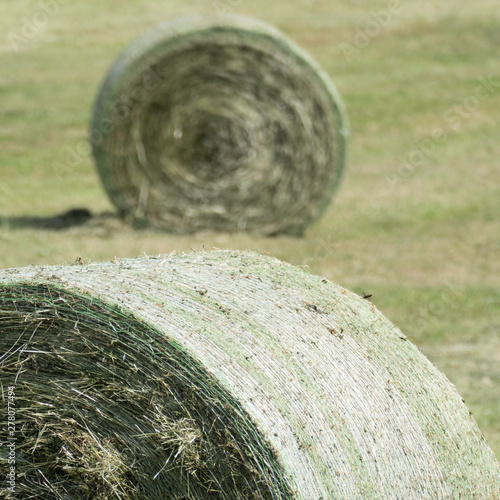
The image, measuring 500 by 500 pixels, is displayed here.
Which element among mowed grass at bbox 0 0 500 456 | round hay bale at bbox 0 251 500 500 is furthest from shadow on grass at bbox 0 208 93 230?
round hay bale at bbox 0 251 500 500

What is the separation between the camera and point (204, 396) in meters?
3.50

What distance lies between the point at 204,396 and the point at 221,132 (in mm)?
9087

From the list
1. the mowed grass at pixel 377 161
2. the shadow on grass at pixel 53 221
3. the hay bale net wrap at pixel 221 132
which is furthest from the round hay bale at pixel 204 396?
the shadow on grass at pixel 53 221

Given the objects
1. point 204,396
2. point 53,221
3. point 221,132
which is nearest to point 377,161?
point 221,132

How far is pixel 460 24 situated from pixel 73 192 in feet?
47.6

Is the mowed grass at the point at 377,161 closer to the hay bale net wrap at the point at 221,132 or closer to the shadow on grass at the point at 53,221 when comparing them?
the shadow on grass at the point at 53,221

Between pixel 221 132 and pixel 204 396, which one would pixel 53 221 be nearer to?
pixel 221 132

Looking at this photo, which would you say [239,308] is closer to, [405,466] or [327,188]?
[405,466]

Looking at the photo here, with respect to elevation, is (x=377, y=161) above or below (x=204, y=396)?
below

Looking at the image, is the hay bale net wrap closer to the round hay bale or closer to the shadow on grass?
the shadow on grass

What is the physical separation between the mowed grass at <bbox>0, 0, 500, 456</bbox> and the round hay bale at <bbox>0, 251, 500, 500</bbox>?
2615mm

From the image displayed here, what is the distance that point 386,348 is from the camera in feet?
14.0

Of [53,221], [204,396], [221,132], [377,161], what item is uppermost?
[204,396]

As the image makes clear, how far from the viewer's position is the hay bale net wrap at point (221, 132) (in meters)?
11.6
